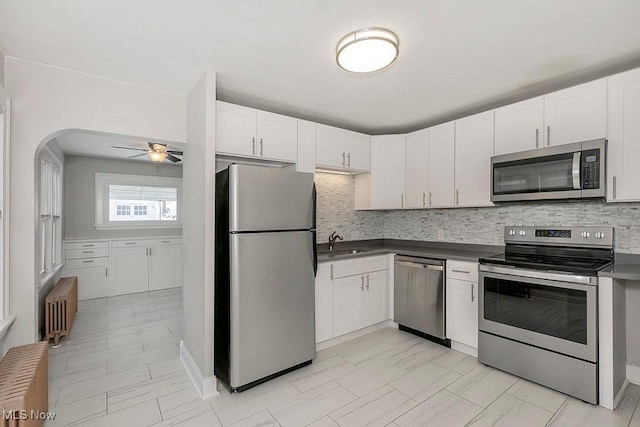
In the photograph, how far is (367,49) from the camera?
1.88m

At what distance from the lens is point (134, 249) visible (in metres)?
5.41

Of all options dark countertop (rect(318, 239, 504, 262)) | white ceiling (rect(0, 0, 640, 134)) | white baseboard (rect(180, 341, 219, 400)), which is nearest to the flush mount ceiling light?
white ceiling (rect(0, 0, 640, 134))

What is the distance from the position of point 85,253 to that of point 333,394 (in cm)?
483

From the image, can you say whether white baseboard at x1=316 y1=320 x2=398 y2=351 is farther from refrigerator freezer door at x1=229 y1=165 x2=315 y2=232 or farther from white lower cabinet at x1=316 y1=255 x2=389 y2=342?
refrigerator freezer door at x1=229 y1=165 x2=315 y2=232

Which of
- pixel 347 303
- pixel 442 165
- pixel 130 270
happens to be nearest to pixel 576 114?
pixel 442 165

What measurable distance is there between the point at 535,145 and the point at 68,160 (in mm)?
6517

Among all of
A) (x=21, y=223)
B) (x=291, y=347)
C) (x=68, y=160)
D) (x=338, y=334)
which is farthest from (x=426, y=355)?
(x=68, y=160)

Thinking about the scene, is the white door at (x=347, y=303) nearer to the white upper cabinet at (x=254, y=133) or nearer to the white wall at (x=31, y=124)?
the white upper cabinet at (x=254, y=133)

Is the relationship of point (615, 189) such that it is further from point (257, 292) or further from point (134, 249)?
point (134, 249)

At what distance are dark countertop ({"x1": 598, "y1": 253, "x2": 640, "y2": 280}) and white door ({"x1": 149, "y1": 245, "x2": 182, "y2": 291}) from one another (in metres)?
5.91

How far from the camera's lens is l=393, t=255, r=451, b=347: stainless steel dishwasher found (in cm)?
304

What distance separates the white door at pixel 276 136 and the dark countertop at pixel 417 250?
109 cm

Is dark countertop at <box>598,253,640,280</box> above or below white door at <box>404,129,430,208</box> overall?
below

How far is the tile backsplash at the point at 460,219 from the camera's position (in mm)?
2488
